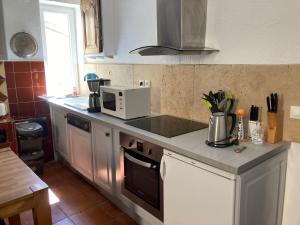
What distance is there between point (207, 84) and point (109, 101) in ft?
3.13

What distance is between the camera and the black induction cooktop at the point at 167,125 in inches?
75.6

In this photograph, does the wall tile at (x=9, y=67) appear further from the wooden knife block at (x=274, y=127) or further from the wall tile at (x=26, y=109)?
the wooden knife block at (x=274, y=127)

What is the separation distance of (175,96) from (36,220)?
1.48 m

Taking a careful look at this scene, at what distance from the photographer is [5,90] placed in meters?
3.09

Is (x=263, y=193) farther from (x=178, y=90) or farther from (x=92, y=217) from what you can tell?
(x=92, y=217)

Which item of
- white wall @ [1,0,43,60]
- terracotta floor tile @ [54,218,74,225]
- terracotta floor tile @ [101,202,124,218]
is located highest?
white wall @ [1,0,43,60]

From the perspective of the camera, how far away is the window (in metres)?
3.43

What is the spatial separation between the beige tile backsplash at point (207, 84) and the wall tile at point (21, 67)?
1100mm

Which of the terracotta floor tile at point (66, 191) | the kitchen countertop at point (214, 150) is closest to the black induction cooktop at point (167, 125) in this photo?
the kitchen countertop at point (214, 150)

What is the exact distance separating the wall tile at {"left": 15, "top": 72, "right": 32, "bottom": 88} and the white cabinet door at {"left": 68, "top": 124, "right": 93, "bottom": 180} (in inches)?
35.6

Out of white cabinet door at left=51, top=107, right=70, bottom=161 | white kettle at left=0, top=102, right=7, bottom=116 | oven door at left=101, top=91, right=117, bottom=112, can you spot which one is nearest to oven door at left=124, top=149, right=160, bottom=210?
oven door at left=101, top=91, right=117, bottom=112

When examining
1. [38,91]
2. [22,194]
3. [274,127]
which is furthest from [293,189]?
[38,91]

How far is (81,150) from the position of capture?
9.07ft

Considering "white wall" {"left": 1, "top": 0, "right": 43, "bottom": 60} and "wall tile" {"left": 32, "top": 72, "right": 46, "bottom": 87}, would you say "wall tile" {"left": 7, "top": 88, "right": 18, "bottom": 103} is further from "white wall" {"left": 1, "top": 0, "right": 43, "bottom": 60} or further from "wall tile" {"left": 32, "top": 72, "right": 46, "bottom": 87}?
"white wall" {"left": 1, "top": 0, "right": 43, "bottom": 60}
